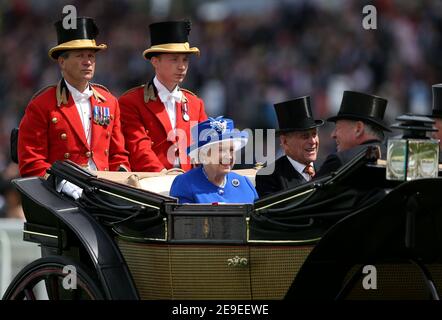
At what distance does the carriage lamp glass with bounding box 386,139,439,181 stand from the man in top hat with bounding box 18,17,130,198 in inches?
87.8

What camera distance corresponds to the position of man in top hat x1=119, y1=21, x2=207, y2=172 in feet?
23.8

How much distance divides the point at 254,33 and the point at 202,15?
118 cm

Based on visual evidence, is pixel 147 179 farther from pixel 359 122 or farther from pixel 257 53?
pixel 257 53

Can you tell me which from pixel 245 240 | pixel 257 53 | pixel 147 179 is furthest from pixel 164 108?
pixel 257 53

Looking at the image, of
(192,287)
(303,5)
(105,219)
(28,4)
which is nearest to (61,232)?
(105,219)

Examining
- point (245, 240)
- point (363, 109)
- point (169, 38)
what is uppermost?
point (169, 38)

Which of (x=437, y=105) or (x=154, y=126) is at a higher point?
(x=437, y=105)

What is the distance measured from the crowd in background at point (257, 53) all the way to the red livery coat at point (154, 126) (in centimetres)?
454

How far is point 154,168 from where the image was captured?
7.12 meters

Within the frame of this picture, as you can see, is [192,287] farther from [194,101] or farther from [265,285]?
[194,101]

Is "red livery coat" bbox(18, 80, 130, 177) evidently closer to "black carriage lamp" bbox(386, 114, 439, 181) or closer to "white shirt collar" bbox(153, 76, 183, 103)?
"white shirt collar" bbox(153, 76, 183, 103)

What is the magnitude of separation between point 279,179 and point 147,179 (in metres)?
0.68

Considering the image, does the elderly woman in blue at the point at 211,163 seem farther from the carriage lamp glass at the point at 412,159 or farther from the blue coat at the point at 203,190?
the carriage lamp glass at the point at 412,159

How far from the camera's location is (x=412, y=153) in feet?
Result: 16.4
